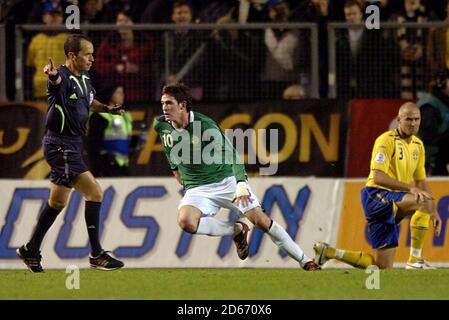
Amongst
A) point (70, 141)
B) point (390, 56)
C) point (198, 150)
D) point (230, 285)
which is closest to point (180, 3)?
point (390, 56)

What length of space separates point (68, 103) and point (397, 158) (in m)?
3.55

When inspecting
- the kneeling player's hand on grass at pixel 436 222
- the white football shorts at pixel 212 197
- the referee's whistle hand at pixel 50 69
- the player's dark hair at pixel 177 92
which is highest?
the referee's whistle hand at pixel 50 69

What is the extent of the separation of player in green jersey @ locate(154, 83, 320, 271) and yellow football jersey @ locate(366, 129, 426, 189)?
62.3 inches

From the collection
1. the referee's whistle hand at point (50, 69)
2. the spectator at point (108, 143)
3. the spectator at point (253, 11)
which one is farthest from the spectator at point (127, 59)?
the referee's whistle hand at point (50, 69)

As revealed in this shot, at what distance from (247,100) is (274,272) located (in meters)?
3.14

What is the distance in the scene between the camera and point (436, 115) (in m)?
15.7

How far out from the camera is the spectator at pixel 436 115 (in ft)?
51.5

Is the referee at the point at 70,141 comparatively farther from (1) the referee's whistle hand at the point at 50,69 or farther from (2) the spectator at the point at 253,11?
(2) the spectator at the point at 253,11

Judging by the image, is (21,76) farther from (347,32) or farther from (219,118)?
(347,32)

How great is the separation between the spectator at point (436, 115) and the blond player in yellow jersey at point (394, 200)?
1.51 metres

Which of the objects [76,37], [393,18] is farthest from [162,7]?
[76,37]

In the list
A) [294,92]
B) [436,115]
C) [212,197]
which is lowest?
[212,197]

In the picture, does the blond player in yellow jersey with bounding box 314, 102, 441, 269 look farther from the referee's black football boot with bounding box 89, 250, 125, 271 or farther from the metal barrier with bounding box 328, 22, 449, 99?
the referee's black football boot with bounding box 89, 250, 125, 271

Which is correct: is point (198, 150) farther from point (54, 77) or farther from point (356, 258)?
point (356, 258)
